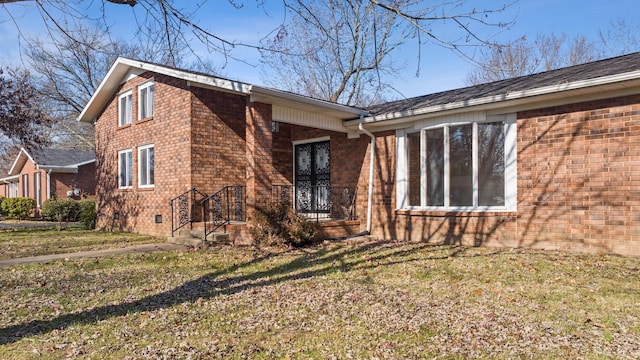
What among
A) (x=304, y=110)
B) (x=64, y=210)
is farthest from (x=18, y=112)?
(x=304, y=110)

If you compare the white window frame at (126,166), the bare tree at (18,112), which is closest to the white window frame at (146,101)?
the white window frame at (126,166)

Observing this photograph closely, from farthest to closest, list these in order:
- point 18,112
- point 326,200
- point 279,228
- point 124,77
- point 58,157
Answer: point 58,157 → point 18,112 → point 124,77 → point 326,200 → point 279,228

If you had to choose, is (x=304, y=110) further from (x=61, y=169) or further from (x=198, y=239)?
(x=61, y=169)

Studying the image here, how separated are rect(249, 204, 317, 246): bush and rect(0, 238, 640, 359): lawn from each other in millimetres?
1043

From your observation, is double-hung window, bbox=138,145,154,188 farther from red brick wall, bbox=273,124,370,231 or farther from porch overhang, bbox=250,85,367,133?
porch overhang, bbox=250,85,367,133

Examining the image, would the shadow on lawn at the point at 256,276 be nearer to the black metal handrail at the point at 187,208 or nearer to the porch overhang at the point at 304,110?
the porch overhang at the point at 304,110

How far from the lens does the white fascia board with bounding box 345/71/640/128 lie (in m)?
7.24

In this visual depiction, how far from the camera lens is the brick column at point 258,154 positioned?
9555 mm

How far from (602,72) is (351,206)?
6.31 meters

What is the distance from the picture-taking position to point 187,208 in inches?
456

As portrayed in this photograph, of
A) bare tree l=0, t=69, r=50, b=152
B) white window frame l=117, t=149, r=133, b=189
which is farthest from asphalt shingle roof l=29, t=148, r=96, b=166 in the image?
white window frame l=117, t=149, r=133, b=189

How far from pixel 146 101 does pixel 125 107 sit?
176cm

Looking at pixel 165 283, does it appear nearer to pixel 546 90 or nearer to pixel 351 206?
pixel 351 206

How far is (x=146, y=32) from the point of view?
5.91 meters
